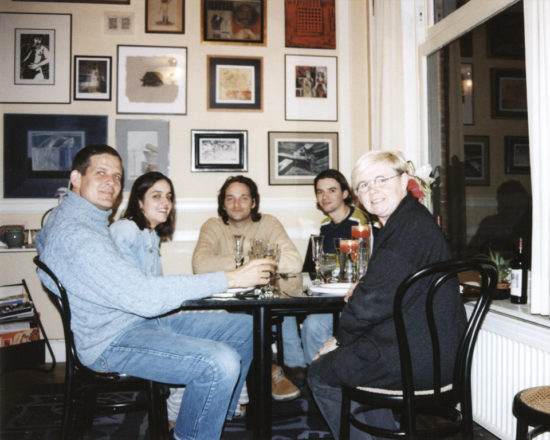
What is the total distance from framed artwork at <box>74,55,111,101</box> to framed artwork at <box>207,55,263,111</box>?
0.82 meters

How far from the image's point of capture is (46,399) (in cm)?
265

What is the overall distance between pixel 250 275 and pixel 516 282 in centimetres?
121

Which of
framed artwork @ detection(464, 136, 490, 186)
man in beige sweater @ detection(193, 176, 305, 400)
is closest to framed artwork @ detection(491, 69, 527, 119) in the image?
framed artwork @ detection(464, 136, 490, 186)

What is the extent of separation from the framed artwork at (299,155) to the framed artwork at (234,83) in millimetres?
344

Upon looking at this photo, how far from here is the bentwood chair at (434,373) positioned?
4.20 feet

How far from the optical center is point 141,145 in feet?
11.7

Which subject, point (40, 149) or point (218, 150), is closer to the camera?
point (40, 149)

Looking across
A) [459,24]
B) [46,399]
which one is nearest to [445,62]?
[459,24]

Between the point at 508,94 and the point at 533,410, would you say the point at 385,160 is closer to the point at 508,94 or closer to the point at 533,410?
the point at 533,410

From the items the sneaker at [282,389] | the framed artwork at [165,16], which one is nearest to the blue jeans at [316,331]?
the sneaker at [282,389]

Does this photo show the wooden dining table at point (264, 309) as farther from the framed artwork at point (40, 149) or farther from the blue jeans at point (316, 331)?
the framed artwork at point (40, 149)

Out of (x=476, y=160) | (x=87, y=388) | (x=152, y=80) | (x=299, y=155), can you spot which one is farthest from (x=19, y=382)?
(x=476, y=160)

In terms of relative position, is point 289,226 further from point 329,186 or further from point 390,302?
point 390,302

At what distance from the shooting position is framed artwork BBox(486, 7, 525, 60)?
218cm
